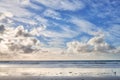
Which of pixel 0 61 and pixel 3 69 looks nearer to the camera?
pixel 3 69

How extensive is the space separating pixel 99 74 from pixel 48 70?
10.1 feet

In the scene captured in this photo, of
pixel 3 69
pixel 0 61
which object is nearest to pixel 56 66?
pixel 3 69

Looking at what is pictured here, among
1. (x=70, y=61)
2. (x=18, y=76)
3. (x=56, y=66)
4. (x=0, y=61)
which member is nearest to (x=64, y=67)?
(x=56, y=66)

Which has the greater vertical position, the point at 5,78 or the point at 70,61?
the point at 70,61

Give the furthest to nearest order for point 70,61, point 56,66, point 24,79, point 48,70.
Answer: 1. point 70,61
2. point 56,66
3. point 48,70
4. point 24,79

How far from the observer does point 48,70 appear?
65.5 feet

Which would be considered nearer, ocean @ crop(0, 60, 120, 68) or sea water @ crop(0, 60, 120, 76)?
sea water @ crop(0, 60, 120, 76)

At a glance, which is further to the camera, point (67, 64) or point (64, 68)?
point (67, 64)

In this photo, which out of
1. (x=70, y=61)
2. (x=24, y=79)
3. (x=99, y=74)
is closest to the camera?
(x=24, y=79)

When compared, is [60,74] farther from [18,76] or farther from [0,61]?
[0,61]

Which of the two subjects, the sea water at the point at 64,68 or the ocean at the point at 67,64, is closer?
the sea water at the point at 64,68

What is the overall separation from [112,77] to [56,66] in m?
5.14

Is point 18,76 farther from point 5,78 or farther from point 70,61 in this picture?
point 70,61

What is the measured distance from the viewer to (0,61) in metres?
24.7
